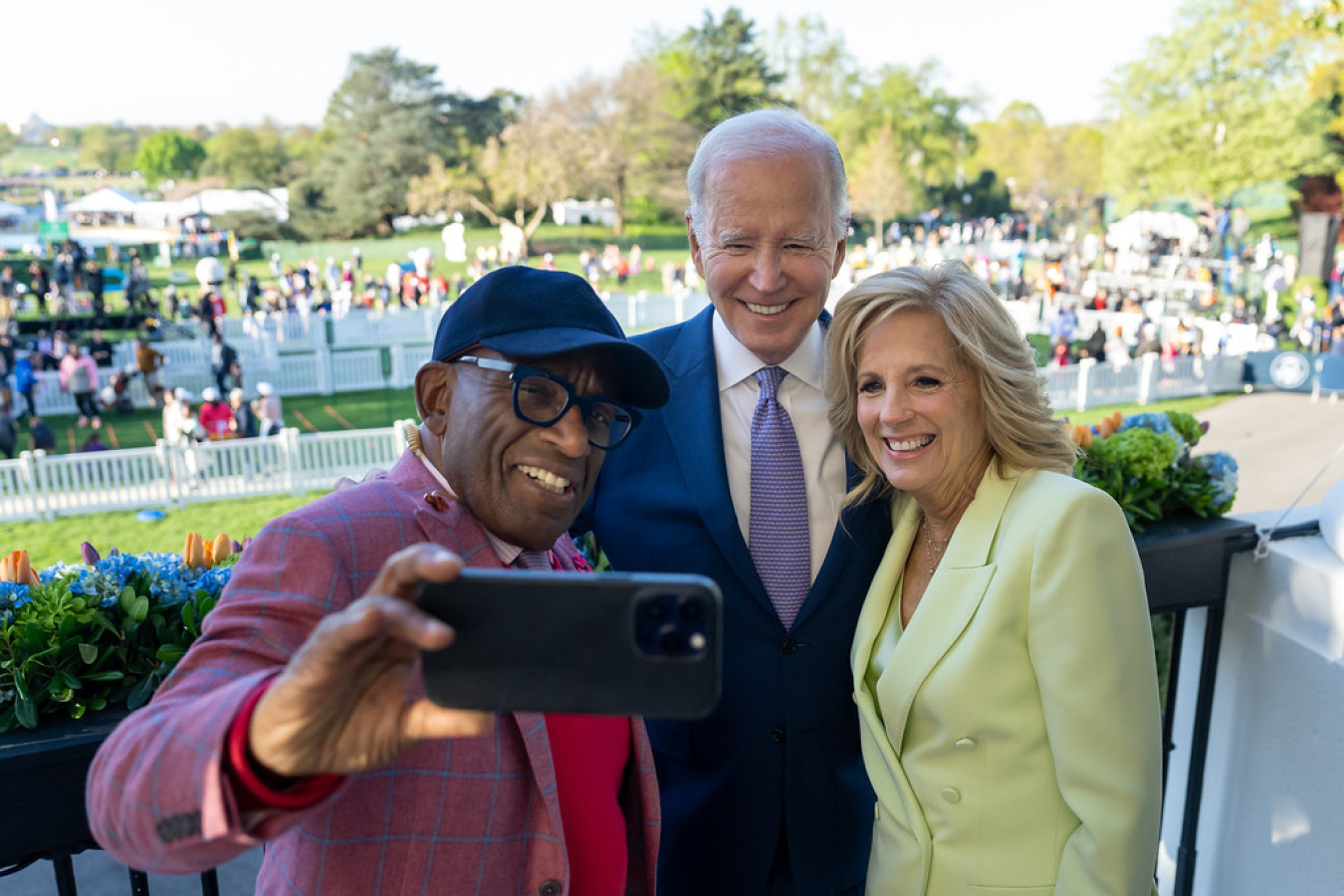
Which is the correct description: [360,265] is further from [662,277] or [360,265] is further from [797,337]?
[797,337]

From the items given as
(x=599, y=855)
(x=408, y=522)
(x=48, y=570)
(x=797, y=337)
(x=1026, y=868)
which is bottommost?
(x=1026, y=868)

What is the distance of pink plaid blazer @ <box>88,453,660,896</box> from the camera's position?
1.02 meters

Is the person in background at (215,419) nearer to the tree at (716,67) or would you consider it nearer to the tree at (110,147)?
the tree at (716,67)

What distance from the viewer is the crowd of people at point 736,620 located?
1.04 meters

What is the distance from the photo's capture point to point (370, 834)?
4.52 ft


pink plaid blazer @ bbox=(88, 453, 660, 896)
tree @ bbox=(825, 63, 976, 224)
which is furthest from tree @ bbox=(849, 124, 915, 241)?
pink plaid blazer @ bbox=(88, 453, 660, 896)

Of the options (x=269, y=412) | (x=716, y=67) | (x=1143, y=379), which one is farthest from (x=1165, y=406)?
(x=716, y=67)

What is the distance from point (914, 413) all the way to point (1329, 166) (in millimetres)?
45749

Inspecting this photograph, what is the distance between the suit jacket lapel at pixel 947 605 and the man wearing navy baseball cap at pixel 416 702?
1.86 ft

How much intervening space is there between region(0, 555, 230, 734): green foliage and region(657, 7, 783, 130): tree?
186 feet

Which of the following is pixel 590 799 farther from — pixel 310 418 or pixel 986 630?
pixel 310 418

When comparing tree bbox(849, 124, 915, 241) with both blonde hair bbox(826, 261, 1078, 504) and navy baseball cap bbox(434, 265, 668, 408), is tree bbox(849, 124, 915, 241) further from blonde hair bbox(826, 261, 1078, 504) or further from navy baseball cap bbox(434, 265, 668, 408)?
navy baseball cap bbox(434, 265, 668, 408)

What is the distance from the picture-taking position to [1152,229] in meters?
37.5

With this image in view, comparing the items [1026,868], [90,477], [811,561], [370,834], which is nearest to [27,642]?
[370,834]
